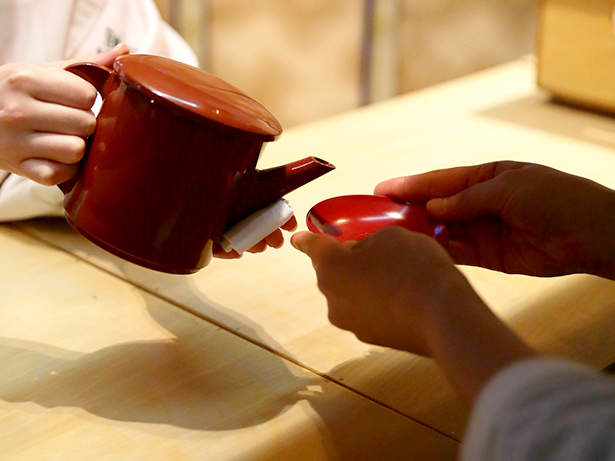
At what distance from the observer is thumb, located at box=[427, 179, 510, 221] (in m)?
0.66

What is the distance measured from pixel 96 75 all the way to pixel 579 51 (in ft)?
3.08

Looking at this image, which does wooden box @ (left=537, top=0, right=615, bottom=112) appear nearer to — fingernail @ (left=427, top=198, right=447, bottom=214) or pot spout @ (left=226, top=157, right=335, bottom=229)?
fingernail @ (left=427, top=198, right=447, bottom=214)

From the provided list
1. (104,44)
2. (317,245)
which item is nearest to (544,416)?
(317,245)

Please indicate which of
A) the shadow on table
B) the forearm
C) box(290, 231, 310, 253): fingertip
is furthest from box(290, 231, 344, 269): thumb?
the shadow on table

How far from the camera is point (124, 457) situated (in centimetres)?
50

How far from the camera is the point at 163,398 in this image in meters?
0.56

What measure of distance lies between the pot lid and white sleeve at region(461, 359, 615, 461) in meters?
0.24

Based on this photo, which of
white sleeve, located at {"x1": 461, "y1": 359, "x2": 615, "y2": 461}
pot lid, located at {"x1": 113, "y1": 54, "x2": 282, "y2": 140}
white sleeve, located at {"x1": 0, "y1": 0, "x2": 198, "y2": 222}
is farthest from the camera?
white sleeve, located at {"x1": 0, "y1": 0, "x2": 198, "y2": 222}

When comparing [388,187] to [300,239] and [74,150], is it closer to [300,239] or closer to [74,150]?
[300,239]

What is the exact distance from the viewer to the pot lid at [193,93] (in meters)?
0.47

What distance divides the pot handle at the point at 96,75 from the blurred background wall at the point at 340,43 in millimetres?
1070

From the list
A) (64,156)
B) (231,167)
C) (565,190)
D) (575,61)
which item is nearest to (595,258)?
(565,190)

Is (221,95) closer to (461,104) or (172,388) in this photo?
(172,388)

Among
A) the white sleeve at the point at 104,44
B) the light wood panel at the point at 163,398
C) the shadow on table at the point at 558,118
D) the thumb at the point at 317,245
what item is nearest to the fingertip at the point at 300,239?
the thumb at the point at 317,245
